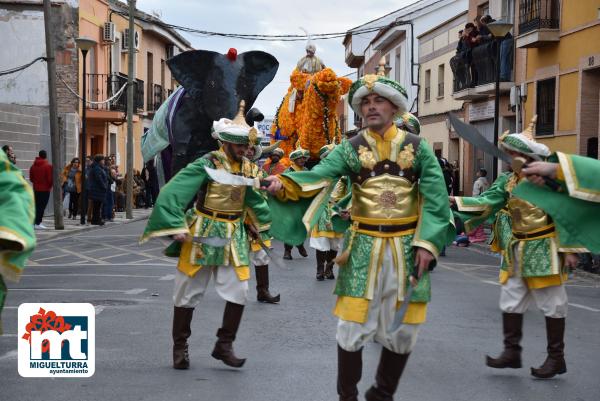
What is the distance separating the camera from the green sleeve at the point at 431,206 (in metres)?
5.90

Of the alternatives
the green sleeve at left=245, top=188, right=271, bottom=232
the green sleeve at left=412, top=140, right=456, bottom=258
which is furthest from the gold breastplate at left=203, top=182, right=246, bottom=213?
the green sleeve at left=412, top=140, right=456, bottom=258

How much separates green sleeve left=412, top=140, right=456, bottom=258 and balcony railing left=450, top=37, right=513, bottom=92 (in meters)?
23.1

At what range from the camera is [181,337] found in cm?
765

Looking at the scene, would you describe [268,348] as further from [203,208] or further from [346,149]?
[346,149]

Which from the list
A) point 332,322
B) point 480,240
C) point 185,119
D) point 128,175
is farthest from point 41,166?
point 332,322

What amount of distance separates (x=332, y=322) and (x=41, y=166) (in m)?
15.2

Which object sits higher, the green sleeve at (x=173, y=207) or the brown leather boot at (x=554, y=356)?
the green sleeve at (x=173, y=207)

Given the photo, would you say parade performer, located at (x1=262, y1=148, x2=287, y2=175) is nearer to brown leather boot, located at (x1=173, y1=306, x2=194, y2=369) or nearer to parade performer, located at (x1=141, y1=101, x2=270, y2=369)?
parade performer, located at (x1=141, y1=101, x2=270, y2=369)

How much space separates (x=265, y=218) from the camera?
8.09 metres

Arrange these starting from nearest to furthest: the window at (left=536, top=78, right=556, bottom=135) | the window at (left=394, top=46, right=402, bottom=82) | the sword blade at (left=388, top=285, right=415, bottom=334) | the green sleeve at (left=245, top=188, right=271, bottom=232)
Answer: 1. the sword blade at (left=388, top=285, right=415, bottom=334)
2. the green sleeve at (left=245, top=188, right=271, bottom=232)
3. the window at (left=536, top=78, right=556, bottom=135)
4. the window at (left=394, top=46, right=402, bottom=82)

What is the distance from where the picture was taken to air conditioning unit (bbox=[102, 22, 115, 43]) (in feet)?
130

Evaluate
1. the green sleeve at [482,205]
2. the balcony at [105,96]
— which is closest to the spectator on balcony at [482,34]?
the balcony at [105,96]

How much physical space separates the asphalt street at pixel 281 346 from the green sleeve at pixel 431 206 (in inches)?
55.1

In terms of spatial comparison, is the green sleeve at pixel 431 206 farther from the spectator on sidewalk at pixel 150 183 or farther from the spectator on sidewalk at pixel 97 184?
the spectator on sidewalk at pixel 150 183
